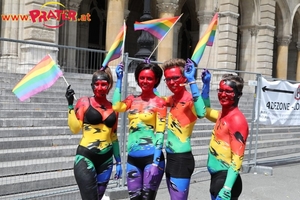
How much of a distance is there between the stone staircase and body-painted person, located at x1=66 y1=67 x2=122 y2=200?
6.84ft

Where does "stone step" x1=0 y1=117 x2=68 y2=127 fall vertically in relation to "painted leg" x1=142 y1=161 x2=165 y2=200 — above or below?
above

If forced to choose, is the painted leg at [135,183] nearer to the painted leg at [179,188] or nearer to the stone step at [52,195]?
the painted leg at [179,188]

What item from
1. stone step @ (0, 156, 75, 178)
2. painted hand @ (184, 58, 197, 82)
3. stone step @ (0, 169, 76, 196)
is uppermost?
painted hand @ (184, 58, 197, 82)

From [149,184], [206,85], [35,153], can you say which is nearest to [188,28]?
[35,153]

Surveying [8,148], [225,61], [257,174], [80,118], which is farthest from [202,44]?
[225,61]

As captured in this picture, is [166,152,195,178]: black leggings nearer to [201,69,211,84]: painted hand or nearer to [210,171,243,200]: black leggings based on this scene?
[210,171,243,200]: black leggings

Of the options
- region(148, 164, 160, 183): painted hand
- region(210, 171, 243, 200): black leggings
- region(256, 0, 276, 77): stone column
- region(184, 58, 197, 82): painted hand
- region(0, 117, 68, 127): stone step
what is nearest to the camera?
region(210, 171, 243, 200): black leggings

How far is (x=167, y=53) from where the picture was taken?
643 inches

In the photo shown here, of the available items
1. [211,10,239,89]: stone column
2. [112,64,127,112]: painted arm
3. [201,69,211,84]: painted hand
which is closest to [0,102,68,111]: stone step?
[112,64,127,112]: painted arm

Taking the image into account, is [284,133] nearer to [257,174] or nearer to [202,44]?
[257,174]

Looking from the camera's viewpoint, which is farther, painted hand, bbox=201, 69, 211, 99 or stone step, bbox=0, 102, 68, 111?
stone step, bbox=0, 102, 68, 111

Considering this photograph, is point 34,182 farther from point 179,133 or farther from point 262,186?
point 262,186

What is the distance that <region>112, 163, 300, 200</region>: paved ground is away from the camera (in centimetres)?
641

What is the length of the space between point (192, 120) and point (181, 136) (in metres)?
0.21
